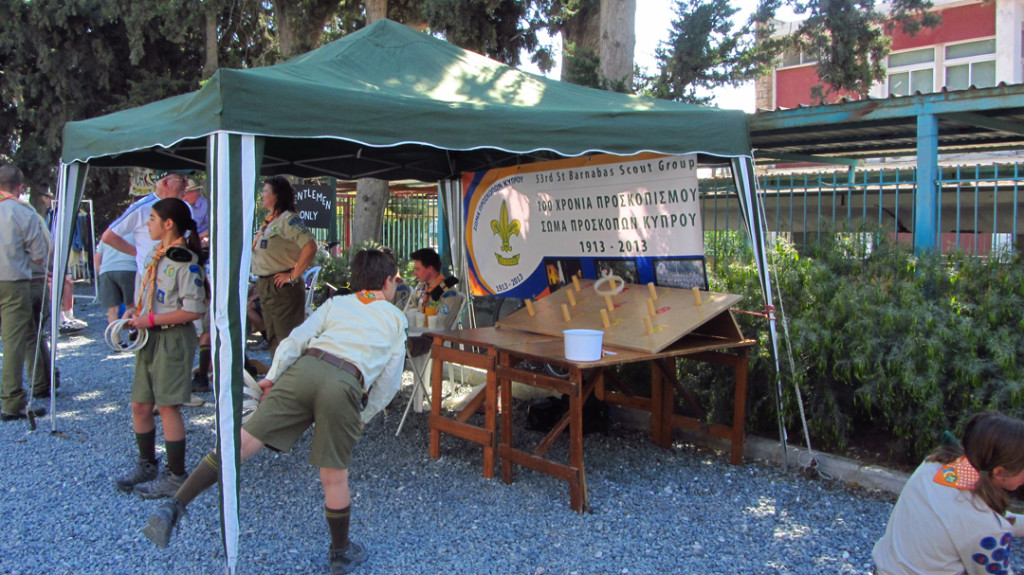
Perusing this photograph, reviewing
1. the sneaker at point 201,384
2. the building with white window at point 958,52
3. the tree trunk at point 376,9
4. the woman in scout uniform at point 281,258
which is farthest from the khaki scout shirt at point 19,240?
the building with white window at point 958,52

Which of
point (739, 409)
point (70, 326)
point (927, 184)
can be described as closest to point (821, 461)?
point (739, 409)

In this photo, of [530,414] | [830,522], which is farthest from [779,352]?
[530,414]

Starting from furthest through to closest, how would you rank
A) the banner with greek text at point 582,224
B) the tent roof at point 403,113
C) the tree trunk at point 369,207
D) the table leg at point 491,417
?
the tree trunk at point 369,207 < the banner with greek text at point 582,224 < the table leg at point 491,417 < the tent roof at point 403,113

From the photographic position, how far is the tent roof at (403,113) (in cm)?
314

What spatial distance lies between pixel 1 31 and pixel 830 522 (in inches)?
632

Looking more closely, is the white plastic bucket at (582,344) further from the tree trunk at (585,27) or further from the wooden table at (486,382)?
the tree trunk at (585,27)

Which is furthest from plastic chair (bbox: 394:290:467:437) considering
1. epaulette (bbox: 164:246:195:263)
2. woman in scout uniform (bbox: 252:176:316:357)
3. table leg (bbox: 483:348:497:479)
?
epaulette (bbox: 164:246:195:263)

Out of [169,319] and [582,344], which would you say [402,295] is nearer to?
[169,319]

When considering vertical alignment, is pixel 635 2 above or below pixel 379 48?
above

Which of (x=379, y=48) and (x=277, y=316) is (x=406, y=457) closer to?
(x=277, y=316)

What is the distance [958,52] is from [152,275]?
19.3 m

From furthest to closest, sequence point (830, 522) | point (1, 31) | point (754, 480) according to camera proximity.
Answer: point (1, 31), point (754, 480), point (830, 522)

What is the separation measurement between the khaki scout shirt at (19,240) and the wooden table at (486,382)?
3004 millimetres

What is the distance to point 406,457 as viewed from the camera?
4590 millimetres
